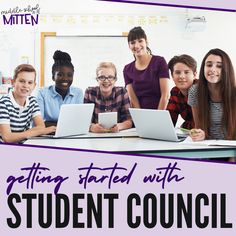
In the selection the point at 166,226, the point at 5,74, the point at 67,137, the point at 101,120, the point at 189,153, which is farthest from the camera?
the point at 5,74

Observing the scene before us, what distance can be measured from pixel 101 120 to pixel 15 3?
278 centimetres

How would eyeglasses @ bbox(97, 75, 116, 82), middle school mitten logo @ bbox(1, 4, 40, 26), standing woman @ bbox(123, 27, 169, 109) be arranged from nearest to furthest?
eyeglasses @ bbox(97, 75, 116, 82) → standing woman @ bbox(123, 27, 169, 109) → middle school mitten logo @ bbox(1, 4, 40, 26)

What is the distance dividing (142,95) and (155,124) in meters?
1.07

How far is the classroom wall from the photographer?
4879 millimetres

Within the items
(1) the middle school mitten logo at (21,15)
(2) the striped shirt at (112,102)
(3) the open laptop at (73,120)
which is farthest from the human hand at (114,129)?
(1) the middle school mitten logo at (21,15)

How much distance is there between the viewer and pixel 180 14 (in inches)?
203

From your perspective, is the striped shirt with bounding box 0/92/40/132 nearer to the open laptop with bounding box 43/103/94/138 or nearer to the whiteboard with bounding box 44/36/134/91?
the open laptop with bounding box 43/103/94/138

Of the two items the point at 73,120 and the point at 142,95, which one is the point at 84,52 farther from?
the point at 73,120

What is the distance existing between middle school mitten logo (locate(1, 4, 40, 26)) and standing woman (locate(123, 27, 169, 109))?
1.97 meters

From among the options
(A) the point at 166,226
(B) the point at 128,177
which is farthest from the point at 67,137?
(A) the point at 166,226

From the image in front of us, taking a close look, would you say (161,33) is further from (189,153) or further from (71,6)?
(189,153)

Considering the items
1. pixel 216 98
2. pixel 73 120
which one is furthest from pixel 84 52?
pixel 216 98

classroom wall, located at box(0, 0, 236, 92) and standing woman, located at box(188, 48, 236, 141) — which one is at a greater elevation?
classroom wall, located at box(0, 0, 236, 92)

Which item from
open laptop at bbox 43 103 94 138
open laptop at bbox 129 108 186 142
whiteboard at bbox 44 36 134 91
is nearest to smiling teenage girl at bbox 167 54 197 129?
open laptop at bbox 129 108 186 142
